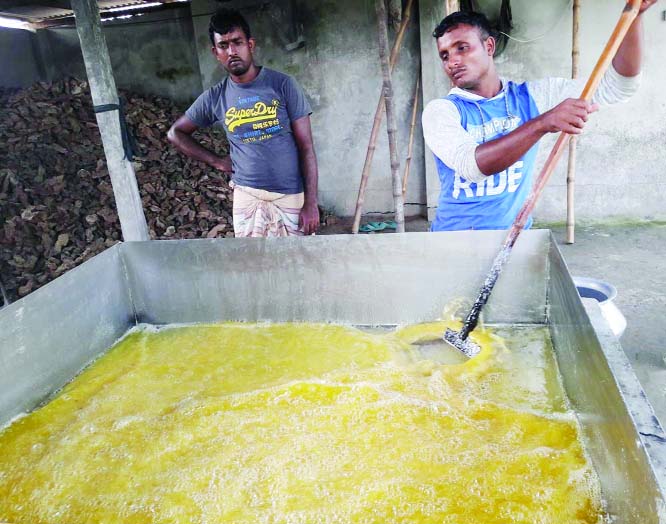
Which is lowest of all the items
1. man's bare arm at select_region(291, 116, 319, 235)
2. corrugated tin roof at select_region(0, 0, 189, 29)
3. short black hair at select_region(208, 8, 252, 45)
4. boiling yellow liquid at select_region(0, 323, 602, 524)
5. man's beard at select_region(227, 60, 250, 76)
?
boiling yellow liquid at select_region(0, 323, 602, 524)

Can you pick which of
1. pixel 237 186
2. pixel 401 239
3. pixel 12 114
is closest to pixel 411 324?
pixel 401 239

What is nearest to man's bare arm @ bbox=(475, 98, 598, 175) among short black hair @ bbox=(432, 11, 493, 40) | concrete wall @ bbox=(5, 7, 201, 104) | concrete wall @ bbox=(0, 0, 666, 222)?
short black hair @ bbox=(432, 11, 493, 40)

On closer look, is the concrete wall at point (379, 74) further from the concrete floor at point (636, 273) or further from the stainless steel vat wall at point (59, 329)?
the stainless steel vat wall at point (59, 329)

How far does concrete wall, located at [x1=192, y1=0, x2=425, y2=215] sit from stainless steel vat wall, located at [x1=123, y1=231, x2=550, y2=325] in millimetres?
3682

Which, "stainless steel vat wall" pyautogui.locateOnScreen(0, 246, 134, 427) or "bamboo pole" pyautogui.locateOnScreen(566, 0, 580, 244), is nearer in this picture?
"stainless steel vat wall" pyautogui.locateOnScreen(0, 246, 134, 427)

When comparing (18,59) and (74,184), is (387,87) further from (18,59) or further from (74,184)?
(18,59)

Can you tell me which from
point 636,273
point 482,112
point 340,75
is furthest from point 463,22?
point 340,75

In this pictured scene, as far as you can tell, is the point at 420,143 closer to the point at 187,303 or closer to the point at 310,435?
the point at 187,303

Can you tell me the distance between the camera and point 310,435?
5.49 ft

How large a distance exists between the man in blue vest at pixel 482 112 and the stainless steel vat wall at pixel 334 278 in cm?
16

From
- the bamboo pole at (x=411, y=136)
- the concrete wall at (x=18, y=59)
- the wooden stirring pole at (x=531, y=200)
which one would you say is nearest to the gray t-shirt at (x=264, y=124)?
the wooden stirring pole at (x=531, y=200)

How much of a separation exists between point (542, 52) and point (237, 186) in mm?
3453

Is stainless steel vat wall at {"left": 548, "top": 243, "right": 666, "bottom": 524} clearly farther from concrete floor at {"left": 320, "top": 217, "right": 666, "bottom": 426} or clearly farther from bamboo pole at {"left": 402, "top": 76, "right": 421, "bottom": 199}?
bamboo pole at {"left": 402, "top": 76, "right": 421, "bottom": 199}

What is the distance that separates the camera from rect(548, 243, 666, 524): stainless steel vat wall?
96 cm
